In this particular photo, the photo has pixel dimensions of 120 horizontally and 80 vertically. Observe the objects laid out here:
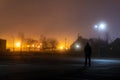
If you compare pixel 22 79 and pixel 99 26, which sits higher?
pixel 99 26

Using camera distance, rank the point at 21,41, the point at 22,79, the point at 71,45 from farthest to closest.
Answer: the point at 21,41, the point at 71,45, the point at 22,79

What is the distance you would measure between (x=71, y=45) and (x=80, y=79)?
123053 millimetres

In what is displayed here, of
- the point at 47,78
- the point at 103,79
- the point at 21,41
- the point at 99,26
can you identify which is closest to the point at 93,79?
the point at 103,79

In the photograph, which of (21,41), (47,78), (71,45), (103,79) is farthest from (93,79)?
(21,41)

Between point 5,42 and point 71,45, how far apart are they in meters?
27.8

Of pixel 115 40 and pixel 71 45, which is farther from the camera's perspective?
pixel 71 45

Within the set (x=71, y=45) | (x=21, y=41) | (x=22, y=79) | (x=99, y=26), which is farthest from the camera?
(x=21, y=41)

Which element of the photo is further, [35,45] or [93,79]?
[35,45]

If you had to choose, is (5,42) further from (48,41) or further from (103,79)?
(103,79)

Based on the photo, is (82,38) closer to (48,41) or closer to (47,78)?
(48,41)

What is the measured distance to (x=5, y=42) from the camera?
404ft

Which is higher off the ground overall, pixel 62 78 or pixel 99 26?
pixel 99 26

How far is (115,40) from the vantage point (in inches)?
5089

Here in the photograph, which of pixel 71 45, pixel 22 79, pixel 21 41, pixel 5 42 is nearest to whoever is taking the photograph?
pixel 22 79
